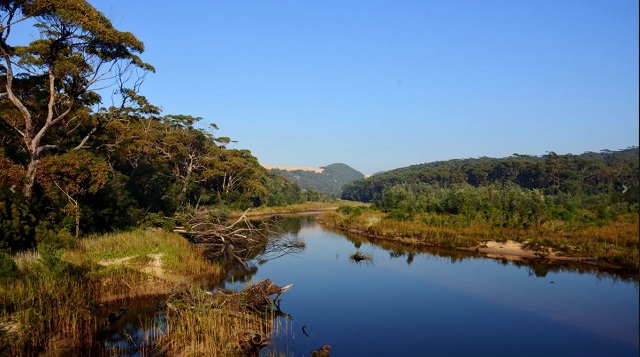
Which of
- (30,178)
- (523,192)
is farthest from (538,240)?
(30,178)

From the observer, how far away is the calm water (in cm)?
1237

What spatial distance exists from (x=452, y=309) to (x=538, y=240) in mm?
14178

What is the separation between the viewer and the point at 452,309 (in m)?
16.2

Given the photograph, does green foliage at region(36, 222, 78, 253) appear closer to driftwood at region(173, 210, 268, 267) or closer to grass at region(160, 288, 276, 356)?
grass at region(160, 288, 276, 356)

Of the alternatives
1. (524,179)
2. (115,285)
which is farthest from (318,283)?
(524,179)

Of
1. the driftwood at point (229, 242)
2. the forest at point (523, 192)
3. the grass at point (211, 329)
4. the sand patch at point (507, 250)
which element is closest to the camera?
the grass at point (211, 329)

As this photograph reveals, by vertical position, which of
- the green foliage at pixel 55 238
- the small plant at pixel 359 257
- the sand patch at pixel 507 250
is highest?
the green foliage at pixel 55 238

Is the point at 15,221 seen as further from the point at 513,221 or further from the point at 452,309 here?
the point at 513,221

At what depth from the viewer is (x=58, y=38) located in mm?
20125

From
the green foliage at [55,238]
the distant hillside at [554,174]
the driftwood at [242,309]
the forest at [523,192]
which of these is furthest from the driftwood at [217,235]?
the distant hillside at [554,174]

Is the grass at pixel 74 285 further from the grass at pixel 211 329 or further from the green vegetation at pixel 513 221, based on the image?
the green vegetation at pixel 513 221

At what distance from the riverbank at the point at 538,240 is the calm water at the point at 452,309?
239 centimetres

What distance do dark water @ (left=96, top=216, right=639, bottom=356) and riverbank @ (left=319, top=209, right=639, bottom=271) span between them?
5.57 ft

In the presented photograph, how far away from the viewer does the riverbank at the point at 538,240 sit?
23.3 meters
